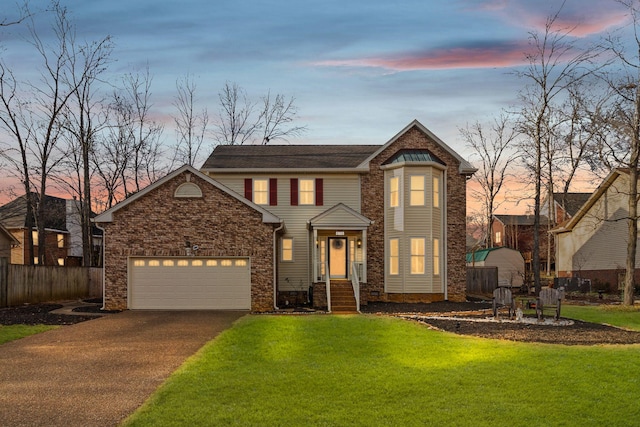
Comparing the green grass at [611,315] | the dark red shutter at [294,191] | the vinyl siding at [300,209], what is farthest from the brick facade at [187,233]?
the green grass at [611,315]

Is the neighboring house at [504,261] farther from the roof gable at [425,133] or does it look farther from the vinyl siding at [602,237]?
the roof gable at [425,133]

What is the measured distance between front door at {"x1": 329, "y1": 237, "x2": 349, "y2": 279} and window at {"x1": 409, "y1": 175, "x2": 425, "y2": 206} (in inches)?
138

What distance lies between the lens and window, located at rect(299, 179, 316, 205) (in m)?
29.2

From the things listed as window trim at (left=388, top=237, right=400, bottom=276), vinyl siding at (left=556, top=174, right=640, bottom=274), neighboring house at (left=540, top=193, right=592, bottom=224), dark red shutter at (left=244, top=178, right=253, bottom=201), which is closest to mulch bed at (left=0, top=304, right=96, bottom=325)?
dark red shutter at (left=244, top=178, right=253, bottom=201)

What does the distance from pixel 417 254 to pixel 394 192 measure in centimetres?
297

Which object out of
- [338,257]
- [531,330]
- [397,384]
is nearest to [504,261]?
[338,257]

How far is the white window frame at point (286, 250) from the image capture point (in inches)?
1144

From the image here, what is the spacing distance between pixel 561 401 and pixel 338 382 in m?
3.47

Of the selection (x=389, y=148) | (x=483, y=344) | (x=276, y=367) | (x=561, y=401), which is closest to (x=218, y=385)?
(x=276, y=367)

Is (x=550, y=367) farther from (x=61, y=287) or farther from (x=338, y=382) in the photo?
(x=61, y=287)

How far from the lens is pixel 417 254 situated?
2841cm

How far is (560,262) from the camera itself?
146ft

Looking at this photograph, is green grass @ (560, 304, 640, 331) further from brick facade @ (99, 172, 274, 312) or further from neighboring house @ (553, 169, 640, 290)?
neighboring house @ (553, 169, 640, 290)

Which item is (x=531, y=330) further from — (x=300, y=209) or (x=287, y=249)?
(x=300, y=209)
